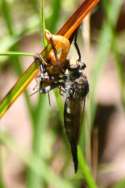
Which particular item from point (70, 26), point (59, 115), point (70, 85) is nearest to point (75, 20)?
point (70, 26)

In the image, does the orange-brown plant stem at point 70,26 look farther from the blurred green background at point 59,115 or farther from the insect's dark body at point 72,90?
the blurred green background at point 59,115

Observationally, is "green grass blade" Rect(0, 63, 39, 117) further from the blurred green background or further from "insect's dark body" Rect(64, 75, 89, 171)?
the blurred green background

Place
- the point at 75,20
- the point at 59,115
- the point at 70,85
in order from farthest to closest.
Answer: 1. the point at 59,115
2. the point at 70,85
3. the point at 75,20

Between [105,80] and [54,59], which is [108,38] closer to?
[54,59]

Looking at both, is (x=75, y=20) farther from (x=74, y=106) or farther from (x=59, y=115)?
(x=59, y=115)

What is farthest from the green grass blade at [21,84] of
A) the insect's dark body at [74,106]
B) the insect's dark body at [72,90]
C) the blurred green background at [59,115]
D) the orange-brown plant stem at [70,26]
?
the blurred green background at [59,115]

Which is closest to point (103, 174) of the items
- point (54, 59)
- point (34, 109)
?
point (34, 109)

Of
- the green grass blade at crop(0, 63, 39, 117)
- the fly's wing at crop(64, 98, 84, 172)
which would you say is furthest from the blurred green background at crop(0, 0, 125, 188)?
the green grass blade at crop(0, 63, 39, 117)
